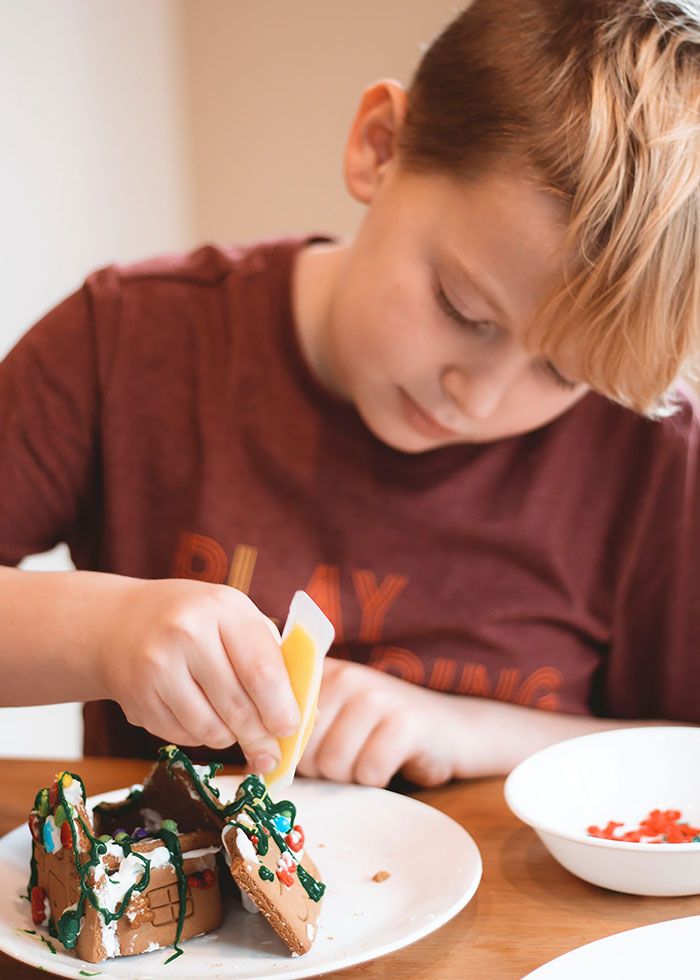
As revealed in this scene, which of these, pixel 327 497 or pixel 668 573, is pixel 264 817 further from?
pixel 668 573

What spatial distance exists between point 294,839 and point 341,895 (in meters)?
0.05

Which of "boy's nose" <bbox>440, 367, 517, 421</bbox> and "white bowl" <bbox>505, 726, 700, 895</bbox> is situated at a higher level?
"boy's nose" <bbox>440, 367, 517, 421</bbox>

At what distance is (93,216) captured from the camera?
1725 millimetres

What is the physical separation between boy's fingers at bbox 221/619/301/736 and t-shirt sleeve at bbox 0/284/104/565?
16.4 inches

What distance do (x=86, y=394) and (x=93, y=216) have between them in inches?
33.3

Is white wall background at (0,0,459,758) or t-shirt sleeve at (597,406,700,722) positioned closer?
t-shirt sleeve at (597,406,700,722)

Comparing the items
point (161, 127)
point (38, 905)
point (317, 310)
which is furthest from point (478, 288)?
point (161, 127)

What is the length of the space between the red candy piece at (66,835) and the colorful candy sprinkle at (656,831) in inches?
13.1

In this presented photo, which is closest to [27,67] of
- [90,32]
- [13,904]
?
[90,32]

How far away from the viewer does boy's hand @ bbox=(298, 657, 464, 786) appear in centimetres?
78

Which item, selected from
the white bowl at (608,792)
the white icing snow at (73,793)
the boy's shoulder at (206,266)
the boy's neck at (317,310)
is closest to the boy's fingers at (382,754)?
the white bowl at (608,792)

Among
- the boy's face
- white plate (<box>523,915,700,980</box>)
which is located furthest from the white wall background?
white plate (<box>523,915,700,980</box>)

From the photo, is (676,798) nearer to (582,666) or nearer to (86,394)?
(582,666)

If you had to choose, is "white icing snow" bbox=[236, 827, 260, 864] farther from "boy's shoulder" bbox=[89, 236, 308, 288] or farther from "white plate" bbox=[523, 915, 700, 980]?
"boy's shoulder" bbox=[89, 236, 308, 288]
